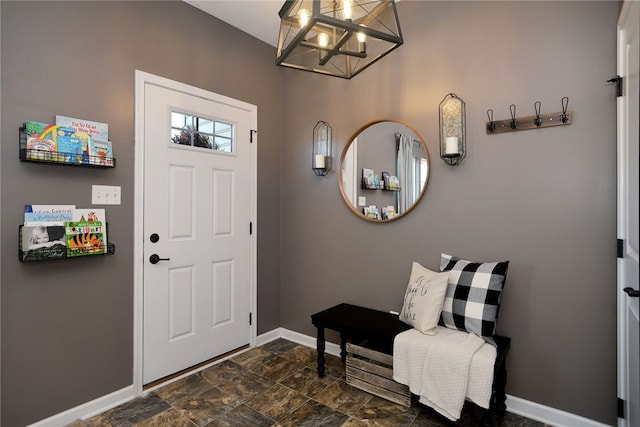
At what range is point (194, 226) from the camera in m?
2.63

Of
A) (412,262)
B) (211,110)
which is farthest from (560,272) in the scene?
(211,110)

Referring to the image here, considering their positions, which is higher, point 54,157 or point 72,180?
point 54,157

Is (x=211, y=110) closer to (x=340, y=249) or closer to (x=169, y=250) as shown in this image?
(x=169, y=250)

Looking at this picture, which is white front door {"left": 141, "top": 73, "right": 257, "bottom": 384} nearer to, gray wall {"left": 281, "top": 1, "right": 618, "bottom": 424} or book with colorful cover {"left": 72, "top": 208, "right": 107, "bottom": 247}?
book with colorful cover {"left": 72, "top": 208, "right": 107, "bottom": 247}

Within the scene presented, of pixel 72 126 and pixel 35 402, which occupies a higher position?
pixel 72 126

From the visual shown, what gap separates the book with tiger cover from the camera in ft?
6.37

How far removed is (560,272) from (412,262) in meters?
0.91

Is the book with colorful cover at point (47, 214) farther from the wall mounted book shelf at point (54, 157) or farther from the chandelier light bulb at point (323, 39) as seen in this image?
the chandelier light bulb at point (323, 39)

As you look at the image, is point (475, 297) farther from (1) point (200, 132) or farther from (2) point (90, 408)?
(2) point (90, 408)

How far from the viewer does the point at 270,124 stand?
10.7 feet

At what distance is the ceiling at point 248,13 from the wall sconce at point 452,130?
1500mm

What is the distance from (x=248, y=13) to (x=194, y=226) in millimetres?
1795

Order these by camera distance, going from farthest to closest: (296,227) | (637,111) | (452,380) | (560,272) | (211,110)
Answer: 1. (296,227)
2. (211,110)
3. (560,272)
4. (452,380)
5. (637,111)

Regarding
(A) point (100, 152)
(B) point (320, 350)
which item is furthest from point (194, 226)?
(B) point (320, 350)
